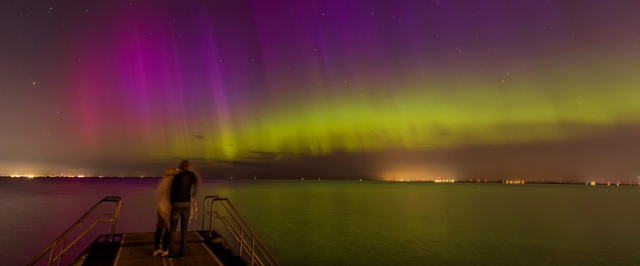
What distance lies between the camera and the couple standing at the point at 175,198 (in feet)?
26.6

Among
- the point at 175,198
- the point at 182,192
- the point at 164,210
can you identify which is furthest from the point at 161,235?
the point at 182,192

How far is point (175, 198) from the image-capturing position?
26.7ft

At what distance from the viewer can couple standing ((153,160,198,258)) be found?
26.6 feet

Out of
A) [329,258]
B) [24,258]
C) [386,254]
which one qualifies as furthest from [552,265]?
[24,258]

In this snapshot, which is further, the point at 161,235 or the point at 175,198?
the point at 161,235

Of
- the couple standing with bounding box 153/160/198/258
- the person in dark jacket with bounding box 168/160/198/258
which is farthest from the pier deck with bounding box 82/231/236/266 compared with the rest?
the person in dark jacket with bounding box 168/160/198/258

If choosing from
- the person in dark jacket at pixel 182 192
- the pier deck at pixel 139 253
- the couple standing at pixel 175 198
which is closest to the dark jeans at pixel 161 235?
the couple standing at pixel 175 198

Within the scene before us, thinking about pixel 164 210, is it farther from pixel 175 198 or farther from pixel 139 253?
pixel 139 253

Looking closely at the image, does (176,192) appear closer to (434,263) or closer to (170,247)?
(170,247)

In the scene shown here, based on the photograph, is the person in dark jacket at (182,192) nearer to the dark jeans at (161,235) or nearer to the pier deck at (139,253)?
the dark jeans at (161,235)

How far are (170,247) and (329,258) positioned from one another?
1491cm

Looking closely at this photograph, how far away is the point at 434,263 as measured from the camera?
22062 mm

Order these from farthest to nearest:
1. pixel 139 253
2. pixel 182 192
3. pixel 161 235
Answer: pixel 139 253 → pixel 161 235 → pixel 182 192

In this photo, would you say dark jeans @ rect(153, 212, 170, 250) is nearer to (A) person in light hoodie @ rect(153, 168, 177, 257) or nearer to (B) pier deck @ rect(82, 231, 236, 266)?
(A) person in light hoodie @ rect(153, 168, 177, 257)
